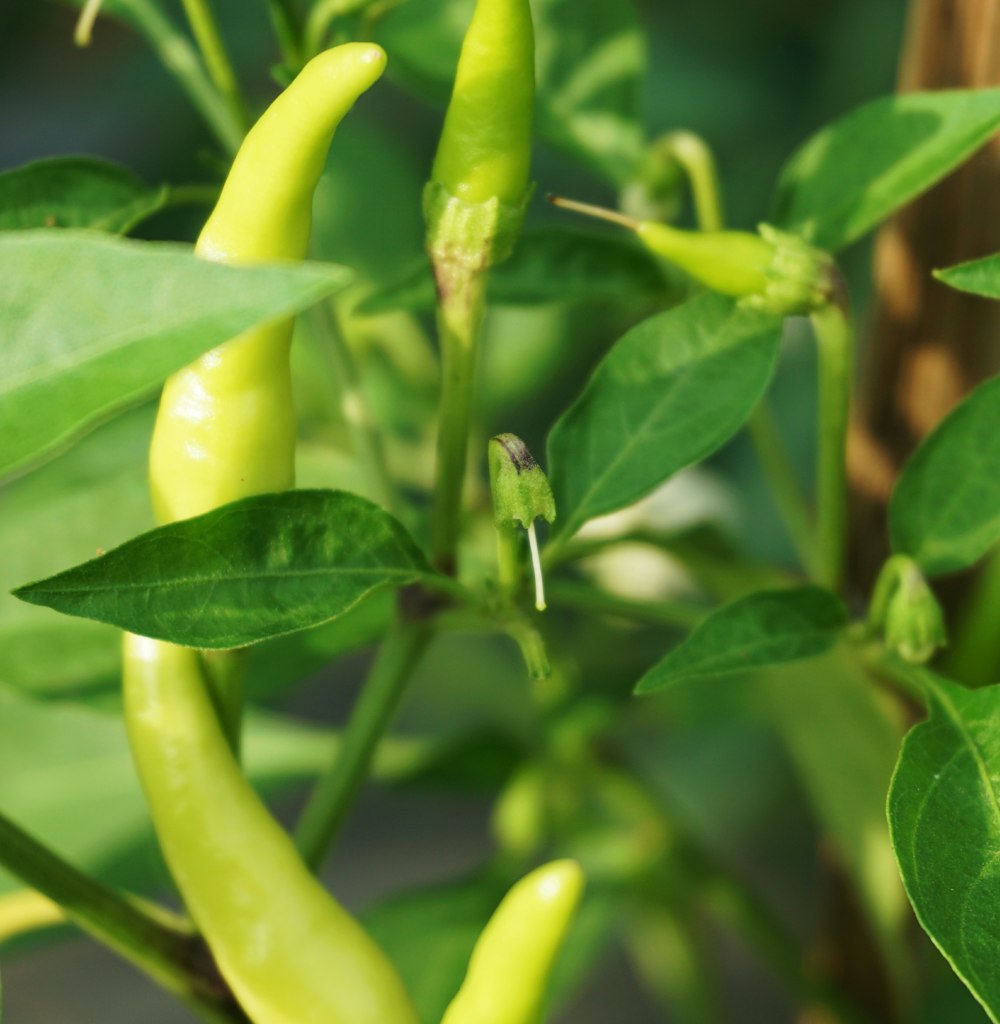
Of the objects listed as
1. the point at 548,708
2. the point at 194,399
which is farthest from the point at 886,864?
the point at 194,399

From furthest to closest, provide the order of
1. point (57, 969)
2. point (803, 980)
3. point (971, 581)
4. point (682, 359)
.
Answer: point (57, 969)
point (803, 980)
point (971, 581)
point (682, 359)

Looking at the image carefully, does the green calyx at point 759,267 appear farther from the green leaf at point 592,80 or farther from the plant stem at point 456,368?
the green leaf at point 592,80

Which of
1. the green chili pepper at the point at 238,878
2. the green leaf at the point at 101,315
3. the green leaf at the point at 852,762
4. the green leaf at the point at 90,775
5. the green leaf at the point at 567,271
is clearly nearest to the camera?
the green leaf at the point at 101,315

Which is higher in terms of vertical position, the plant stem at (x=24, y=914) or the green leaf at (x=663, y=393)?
the green leaf at (x=663, y=393)

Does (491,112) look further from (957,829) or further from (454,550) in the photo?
(957,829)

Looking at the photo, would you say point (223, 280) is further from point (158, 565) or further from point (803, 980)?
point (803, 980)

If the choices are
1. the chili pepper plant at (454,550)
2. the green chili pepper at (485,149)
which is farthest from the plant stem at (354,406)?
the green chili pepper at (485,149)

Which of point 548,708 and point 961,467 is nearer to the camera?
point 961,467
